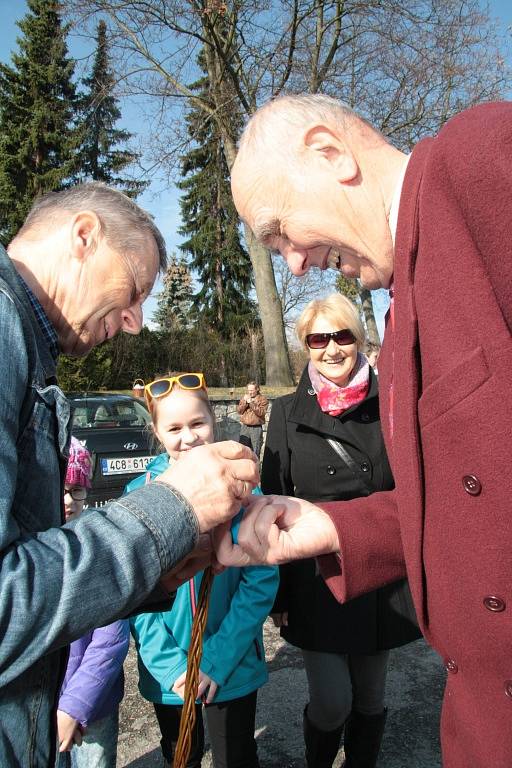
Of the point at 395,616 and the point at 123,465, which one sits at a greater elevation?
the point at 123,465

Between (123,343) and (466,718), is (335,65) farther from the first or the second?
(466,718)

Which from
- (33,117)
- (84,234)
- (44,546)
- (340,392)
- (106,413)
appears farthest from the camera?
(33,117)

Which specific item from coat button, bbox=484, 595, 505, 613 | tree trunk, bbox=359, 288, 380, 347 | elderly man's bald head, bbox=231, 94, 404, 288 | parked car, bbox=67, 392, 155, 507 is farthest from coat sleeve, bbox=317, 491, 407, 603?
tree trunk, bbox=359, 288, 380, 347

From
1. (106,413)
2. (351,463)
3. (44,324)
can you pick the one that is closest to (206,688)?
(351,463)

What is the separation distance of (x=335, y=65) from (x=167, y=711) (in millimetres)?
16694

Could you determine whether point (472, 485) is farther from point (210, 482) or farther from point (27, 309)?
point (27, 309)

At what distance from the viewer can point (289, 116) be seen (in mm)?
1474

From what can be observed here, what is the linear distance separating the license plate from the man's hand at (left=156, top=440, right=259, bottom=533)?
6137 millimetres

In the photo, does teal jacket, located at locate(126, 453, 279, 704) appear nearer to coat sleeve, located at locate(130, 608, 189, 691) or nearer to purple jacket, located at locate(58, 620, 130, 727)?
coat sleeve, located at locate(130, 608, 189, 691)

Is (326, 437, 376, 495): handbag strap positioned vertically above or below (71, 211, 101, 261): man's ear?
below

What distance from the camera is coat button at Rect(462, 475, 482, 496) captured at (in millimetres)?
1141

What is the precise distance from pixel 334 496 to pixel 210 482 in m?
1.71

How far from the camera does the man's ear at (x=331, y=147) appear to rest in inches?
56.0

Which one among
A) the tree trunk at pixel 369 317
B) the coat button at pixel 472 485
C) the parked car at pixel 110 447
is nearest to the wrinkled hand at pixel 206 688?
the coat button at pixel 472 485
